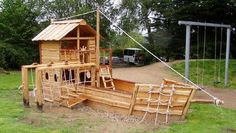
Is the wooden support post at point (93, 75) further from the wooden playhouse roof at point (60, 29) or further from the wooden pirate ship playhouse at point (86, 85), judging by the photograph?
the wooden playhouse roof at point (60, 29)

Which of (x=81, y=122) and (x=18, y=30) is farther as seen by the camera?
(x=18, y=30)

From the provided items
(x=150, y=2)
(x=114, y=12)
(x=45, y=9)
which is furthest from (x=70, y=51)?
(x=150, y=2)

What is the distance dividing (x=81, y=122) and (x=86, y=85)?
14.2 feet

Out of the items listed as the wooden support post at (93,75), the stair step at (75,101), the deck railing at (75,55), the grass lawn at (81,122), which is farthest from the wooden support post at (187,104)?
the deck railing at (75,55)

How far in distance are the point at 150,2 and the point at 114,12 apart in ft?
13.6

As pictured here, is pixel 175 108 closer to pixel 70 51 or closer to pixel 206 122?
pixel 206 122

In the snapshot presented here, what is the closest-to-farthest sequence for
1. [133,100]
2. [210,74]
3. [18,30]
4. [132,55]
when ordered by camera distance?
[133,100]
[210,74]
[18,30]
[132,55]

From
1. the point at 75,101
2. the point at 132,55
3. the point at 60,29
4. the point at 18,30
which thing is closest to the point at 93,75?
the point at 75,101

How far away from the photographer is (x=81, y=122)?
475 inches

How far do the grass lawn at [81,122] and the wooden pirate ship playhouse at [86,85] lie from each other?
2.49ft

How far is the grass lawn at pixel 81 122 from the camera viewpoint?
11.0 metres

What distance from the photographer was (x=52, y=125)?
1147 centimetres

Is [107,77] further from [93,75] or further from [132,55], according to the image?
[132,55]

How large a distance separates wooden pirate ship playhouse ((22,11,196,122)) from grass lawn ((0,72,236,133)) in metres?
0.76
